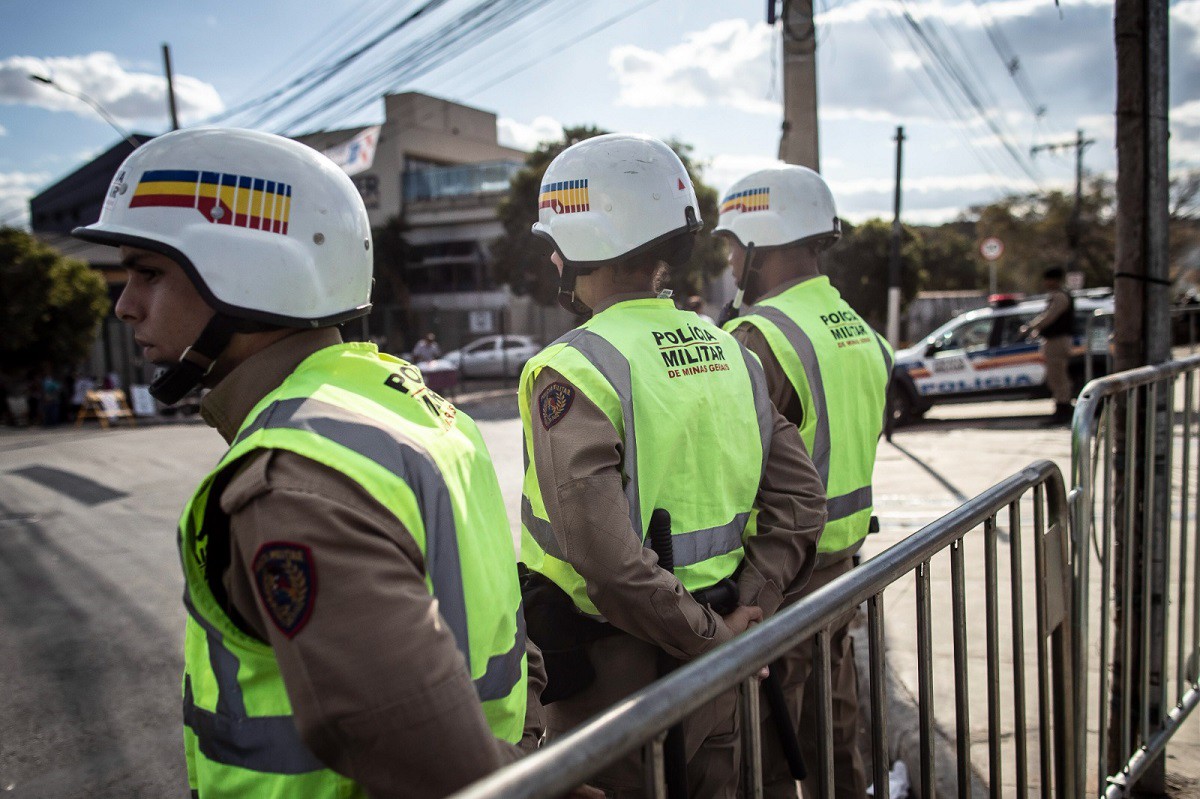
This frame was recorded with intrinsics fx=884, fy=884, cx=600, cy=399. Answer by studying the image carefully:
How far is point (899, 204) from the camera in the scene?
1911 cm

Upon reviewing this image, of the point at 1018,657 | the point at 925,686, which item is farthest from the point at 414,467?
the point at 1018,657

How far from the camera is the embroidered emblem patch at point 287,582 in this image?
1069 millimetres

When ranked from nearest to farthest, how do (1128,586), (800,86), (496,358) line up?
(1128,586)
(800,86)
(496,358)

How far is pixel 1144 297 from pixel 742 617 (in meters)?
2.08

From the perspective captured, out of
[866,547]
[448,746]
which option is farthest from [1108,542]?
[866,547]

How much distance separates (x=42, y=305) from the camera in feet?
75.9

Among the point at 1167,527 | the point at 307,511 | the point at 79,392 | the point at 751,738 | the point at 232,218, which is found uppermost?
the point at 232,218

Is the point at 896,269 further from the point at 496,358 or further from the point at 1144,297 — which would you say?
the point at 496,358

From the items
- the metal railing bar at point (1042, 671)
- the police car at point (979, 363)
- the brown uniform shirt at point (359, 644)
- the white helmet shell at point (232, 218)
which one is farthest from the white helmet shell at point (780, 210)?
the police car at point (979, 363)

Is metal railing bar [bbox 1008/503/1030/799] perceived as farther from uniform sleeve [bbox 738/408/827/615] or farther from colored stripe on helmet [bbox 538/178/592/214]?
colored stripe on helmet [bbox 538/178/592/214]

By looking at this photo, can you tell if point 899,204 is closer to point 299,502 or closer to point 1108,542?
point 1108,542

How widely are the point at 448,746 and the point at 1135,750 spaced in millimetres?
2847

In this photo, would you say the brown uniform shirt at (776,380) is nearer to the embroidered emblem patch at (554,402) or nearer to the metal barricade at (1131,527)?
the metal barricade at (1131,527)

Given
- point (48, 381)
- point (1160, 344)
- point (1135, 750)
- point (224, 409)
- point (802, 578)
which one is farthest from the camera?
point (48, 381)
